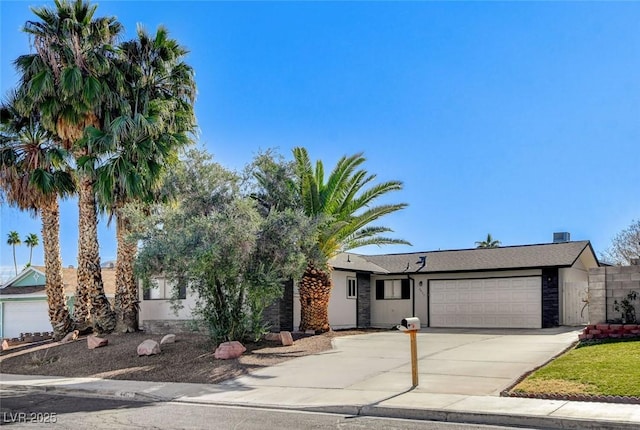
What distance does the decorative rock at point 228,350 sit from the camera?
1655cm

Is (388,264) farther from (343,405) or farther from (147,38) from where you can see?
(343,405)

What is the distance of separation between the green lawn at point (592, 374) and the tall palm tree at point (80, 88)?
16703 mm

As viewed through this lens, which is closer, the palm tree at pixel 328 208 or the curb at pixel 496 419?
the curb at pixel 496 419

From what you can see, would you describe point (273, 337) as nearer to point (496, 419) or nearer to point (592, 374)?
point (592, 374)

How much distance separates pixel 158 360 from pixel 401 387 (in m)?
7.94

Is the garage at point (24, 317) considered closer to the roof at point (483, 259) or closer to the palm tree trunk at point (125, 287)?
the palm tree trunk at point (125, 287)

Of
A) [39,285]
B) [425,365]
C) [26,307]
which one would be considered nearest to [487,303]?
[425,365]

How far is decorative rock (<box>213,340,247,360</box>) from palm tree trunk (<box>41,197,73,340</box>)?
33.7ft

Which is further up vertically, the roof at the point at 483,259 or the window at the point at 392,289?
the roof at the point at 483,259

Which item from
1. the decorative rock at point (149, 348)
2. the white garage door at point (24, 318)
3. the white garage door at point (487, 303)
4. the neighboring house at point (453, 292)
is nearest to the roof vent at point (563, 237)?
the neighboring house at point (453, 292)

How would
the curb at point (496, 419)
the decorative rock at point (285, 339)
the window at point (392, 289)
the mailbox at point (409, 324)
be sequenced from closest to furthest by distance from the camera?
the curb at point (496, 419)
the mailbox at point (409, 324)
the decorative rock at point (285, 339)
the window at point (392, 289)

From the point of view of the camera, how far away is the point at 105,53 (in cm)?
2312

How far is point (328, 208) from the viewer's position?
2084 centimetres

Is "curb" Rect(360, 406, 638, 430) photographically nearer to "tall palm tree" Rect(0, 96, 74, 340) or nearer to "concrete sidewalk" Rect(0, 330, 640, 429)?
"concrete sidewalk" Rect(0, 330, 640, 429)
